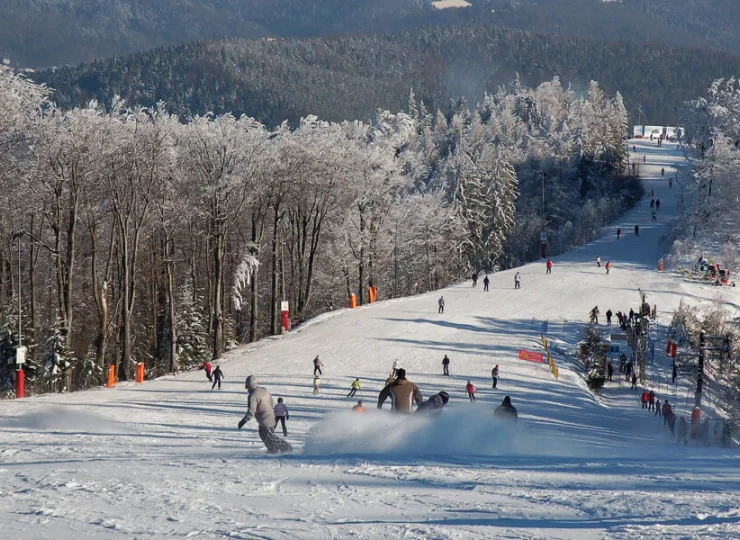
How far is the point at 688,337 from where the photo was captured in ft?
164

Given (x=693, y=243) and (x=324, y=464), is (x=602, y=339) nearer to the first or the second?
(x=693, y=243)

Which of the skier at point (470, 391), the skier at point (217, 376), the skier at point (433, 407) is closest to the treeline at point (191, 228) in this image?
the skier at point (217, 376)

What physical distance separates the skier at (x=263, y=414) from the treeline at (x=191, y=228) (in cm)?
2198

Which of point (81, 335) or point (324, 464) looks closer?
point (324, 464)

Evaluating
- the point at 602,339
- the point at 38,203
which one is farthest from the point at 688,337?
the point at 38,203

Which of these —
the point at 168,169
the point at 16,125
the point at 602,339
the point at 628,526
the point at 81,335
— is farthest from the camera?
the point at 81,335

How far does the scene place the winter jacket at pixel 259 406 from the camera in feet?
44.3

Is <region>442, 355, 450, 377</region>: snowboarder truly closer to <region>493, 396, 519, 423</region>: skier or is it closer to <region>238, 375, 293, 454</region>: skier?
<region>493, 396, 519, 423</region>: skier

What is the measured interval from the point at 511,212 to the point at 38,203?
54.5m

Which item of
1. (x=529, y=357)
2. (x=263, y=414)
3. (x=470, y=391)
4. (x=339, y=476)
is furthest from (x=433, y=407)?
(x=529, y=357)

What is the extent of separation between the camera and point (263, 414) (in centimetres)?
1364

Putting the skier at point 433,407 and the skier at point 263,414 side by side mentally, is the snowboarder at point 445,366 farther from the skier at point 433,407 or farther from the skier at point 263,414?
the skier at point 263,414

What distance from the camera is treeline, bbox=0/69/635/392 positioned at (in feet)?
120

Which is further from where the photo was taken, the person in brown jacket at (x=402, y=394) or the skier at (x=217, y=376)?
the skier at (x=217, y=376)
